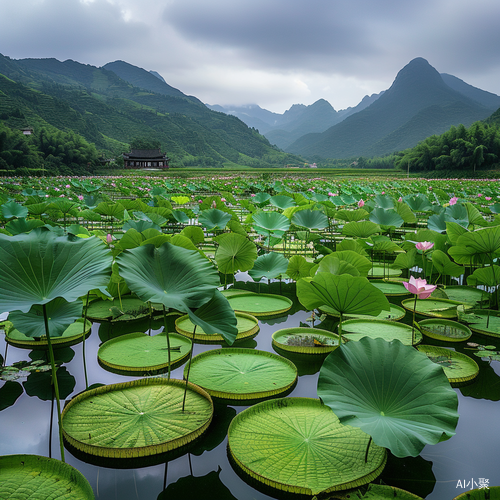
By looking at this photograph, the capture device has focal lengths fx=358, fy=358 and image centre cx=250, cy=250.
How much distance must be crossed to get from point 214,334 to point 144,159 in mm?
55711

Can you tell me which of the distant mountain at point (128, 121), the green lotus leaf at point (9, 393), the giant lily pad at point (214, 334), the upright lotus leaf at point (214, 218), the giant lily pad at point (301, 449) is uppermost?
the distant mountain at point (128, 121)

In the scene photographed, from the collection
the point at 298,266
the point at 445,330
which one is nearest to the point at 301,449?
the point at 445,330

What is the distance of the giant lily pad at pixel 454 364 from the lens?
86.4 inches

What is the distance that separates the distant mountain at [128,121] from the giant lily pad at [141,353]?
179 feet

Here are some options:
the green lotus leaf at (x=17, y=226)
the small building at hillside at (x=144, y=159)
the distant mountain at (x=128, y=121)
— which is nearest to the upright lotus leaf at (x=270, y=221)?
the green lotus leaf at (x=17, y=226)

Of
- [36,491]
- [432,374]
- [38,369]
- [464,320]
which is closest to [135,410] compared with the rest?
[36,491]

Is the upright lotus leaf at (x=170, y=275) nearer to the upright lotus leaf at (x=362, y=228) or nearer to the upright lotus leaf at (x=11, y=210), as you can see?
the upright lotus leaf at (x=362, y=228)

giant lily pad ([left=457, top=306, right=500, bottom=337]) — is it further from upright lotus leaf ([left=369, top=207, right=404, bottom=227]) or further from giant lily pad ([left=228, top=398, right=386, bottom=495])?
upright lotus leaf ([left=369, top=207, right=404, bottom=227])

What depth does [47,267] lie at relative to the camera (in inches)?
59.1

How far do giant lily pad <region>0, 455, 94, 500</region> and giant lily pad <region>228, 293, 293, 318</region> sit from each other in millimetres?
2116

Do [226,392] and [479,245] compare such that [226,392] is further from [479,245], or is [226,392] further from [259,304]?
[479,245]

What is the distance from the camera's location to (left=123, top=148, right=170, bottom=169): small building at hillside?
5447 cm

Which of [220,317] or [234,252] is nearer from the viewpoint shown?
[220,317]

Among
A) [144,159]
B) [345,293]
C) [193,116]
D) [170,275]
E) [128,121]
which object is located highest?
[193,116]
